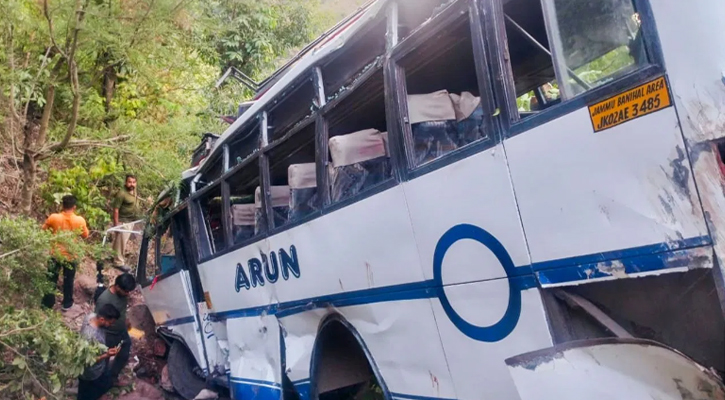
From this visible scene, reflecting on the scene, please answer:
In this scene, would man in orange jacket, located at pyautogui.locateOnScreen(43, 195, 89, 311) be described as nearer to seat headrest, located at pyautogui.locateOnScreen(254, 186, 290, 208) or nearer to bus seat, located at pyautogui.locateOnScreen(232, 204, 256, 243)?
bus seat, located at pyautogui.locateOnScreen(232, 204, 256, 243)

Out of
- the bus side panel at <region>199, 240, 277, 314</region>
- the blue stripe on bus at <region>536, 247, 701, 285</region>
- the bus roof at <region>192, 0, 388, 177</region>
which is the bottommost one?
the blue stripe on bus at <region>536, 247, 701, 285</region>

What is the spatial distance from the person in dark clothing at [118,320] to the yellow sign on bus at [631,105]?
17.5 feet

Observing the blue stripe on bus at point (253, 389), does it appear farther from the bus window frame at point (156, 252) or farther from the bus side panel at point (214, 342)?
the bus window frame at point (156, 252)

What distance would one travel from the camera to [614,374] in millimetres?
1946

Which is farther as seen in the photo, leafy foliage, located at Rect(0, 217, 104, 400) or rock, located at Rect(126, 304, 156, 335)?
rock, located at Rect(126, 304, 156, 335)

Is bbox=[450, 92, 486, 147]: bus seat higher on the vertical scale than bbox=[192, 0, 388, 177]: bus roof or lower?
lower

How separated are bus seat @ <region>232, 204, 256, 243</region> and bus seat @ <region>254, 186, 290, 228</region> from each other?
351mm

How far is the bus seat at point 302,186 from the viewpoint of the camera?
3.99 meters

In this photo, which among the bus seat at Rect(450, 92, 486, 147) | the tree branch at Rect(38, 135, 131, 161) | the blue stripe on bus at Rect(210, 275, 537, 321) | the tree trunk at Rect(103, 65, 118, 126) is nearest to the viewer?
the blue stripe on bus at Rect(210, 275, 537, 321)

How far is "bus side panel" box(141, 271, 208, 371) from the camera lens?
593 centimetres

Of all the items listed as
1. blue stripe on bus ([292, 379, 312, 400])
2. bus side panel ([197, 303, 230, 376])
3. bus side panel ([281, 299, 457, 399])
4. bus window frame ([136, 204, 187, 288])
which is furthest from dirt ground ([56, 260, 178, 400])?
bus side panel ([281, 299, 457, 399])

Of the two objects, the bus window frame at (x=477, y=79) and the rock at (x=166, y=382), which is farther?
the rock at (x=166, y=382)

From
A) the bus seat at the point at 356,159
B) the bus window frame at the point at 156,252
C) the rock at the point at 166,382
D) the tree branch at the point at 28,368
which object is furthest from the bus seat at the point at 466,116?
the rock at the point at 166,382

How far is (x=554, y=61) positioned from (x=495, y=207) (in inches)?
22.4
